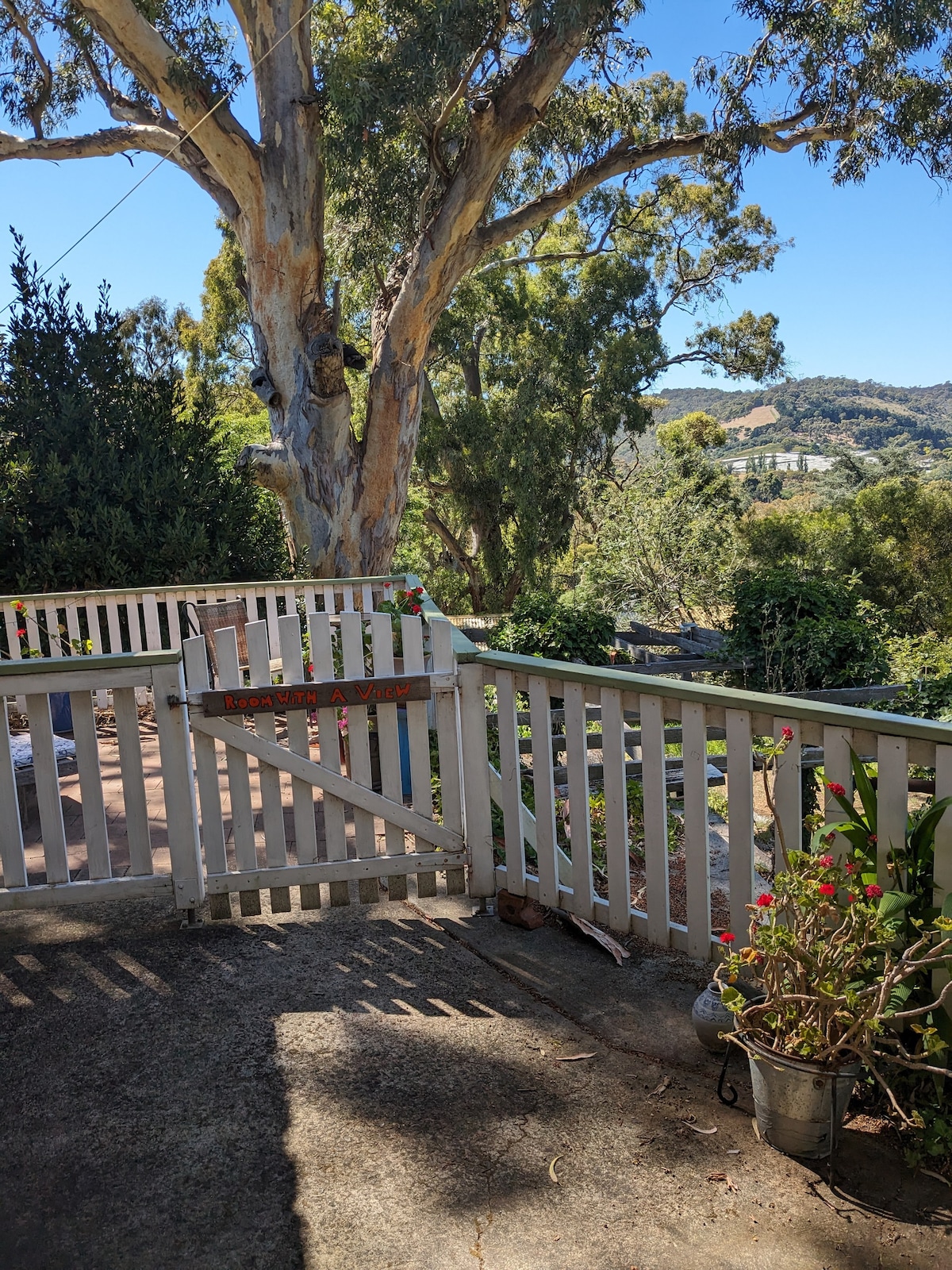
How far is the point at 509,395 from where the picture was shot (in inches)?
937

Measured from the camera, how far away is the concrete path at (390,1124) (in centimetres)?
202

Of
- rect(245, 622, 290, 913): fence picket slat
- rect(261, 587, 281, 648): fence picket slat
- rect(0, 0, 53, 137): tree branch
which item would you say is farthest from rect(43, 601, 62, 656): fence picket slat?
rect(0, 0, 53, 137): tree branch

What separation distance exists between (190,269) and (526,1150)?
3153cm

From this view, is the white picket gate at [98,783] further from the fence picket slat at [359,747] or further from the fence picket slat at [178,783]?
the fence picket slat at [359,747]

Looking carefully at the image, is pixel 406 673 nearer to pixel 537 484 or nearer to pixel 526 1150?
pixel 526 1150

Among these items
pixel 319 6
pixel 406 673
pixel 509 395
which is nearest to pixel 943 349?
pixel 509 395

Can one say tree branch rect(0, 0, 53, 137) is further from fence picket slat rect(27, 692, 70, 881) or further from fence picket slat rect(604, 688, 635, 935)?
fence picket slat rect(604, 688, 635, 935)

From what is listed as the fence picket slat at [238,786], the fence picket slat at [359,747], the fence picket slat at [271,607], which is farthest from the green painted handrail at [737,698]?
the fence picket slat at [271,607]

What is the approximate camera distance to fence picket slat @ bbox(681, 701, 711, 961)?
119 inches

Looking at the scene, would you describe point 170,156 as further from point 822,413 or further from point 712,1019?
point 822,413

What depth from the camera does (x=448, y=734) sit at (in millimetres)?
3695

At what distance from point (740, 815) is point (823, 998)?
0.80m

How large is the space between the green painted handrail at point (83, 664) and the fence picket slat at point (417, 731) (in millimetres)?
876

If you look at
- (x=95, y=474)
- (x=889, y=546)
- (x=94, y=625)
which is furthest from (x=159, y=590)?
(x=889, y=546)
